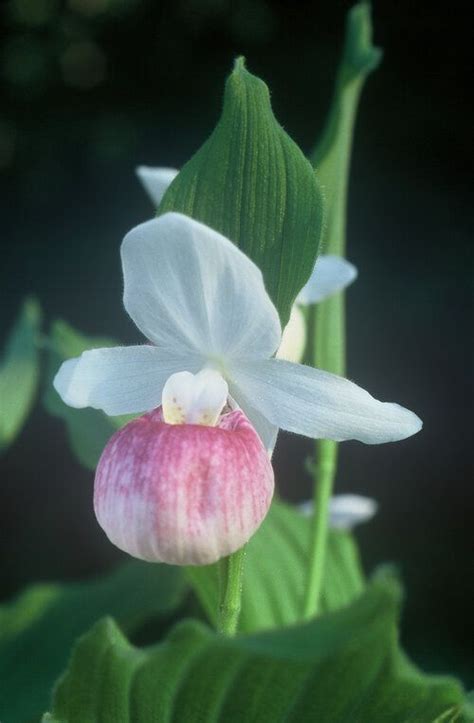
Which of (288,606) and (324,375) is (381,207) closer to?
(288,606)

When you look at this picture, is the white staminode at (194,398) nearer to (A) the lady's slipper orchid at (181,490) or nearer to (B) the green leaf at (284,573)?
(A) the lady's slipper orchid at (181,490)

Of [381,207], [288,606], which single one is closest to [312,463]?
[288,606]

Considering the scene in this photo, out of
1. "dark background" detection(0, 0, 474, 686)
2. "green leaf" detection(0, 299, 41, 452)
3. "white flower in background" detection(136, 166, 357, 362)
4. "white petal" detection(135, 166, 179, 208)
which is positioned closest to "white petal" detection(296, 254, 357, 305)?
"white flower in background" detection(136, 166, 357, 362)

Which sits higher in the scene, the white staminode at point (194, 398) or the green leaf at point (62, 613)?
the white staminode at point (194, 398)

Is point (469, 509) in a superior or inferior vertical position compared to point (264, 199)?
inferior

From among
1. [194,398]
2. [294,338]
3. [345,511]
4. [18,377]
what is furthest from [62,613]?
[194,398]

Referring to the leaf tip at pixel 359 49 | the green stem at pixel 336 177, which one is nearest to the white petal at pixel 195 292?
the green stem at pixel 336 177

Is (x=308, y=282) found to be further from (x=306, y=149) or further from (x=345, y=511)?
(x=306, y=149)
